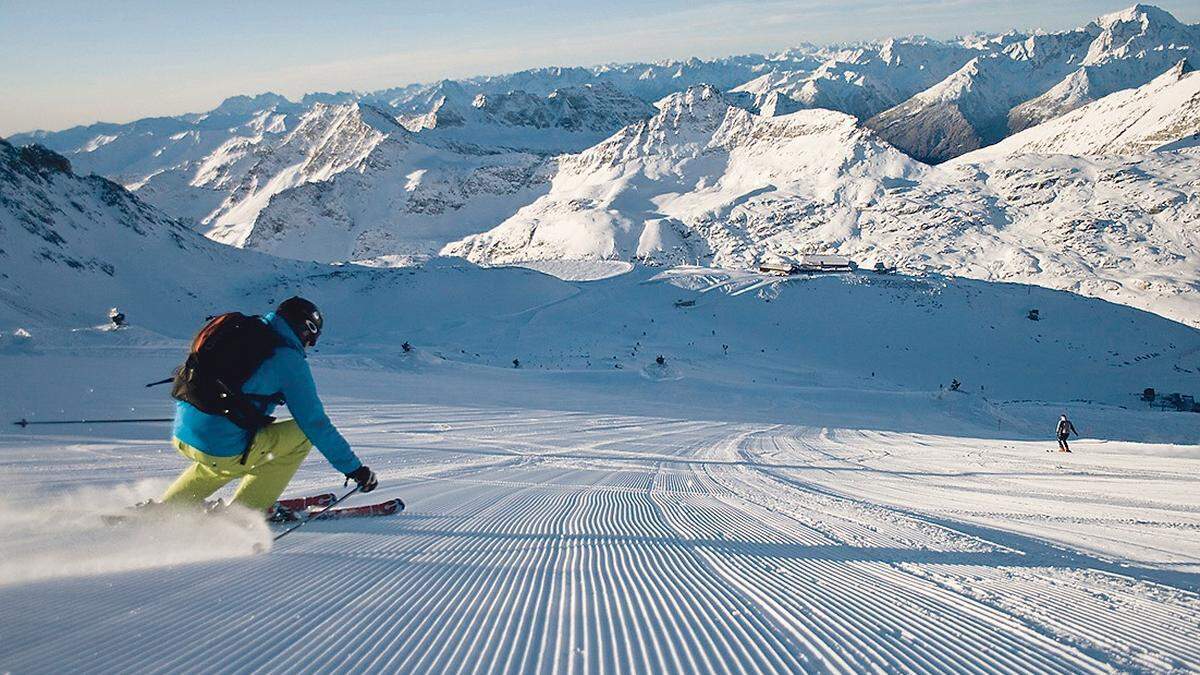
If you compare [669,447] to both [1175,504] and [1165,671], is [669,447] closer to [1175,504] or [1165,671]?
[1175,504]

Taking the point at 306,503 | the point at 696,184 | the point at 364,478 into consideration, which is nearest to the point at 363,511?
the point at 306,503

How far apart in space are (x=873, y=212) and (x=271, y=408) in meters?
118

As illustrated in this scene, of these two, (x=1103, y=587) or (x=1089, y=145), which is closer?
(x=1103, y=587)

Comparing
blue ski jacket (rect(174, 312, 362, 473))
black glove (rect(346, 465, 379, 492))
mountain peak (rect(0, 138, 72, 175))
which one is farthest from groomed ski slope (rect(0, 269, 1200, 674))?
mountain peak (rect(0, 138, 72, 175))

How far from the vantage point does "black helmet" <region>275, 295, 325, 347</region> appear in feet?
16.1

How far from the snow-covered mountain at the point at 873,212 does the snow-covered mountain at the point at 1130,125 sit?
28225 millimetres

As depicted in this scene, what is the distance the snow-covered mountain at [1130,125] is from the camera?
150 m

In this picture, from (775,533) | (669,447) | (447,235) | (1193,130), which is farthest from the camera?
(447,235)

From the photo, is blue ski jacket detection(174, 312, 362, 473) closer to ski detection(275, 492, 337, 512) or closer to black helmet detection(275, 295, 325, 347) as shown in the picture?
black helmet detection(275, 295, 325, 347)

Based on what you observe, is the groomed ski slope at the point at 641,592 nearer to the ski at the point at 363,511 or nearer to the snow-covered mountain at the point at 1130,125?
the ski at the point at 363,511

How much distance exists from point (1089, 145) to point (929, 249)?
365 feet

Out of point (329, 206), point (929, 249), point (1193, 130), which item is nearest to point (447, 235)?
point (329, 206)

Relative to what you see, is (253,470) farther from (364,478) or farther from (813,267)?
(813,267)

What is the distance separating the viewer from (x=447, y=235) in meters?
157
